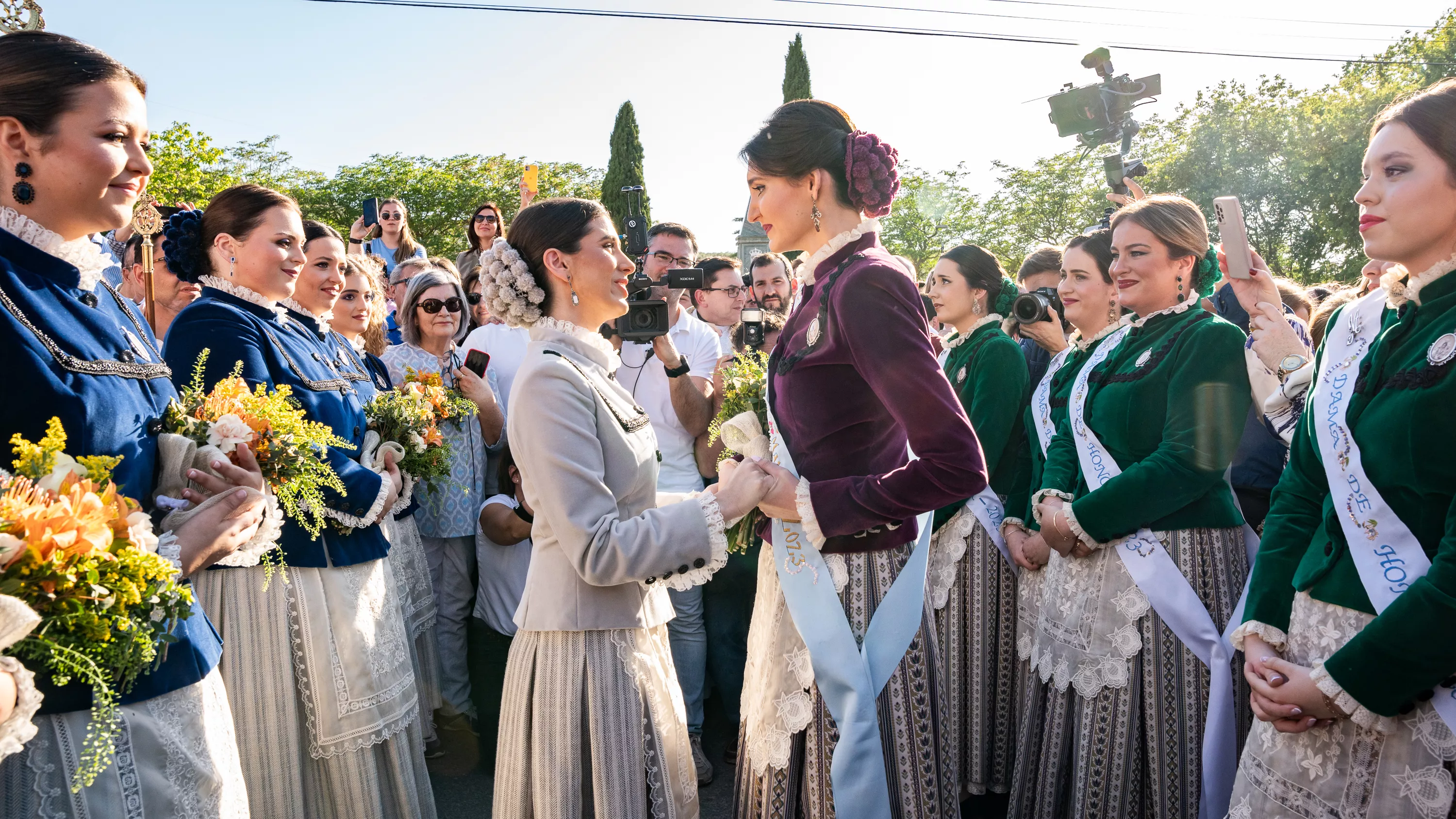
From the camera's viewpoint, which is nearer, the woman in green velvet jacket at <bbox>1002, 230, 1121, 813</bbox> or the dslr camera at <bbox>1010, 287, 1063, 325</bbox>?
the woman in green velvet jacket at <bbox>1002, 230, 1121, 813</bbox>

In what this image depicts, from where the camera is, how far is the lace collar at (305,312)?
3438 mm

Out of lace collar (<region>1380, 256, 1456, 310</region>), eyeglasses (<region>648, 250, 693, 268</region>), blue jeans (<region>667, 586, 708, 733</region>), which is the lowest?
blue jeans (<region>667, 586, 708, 733</region>)

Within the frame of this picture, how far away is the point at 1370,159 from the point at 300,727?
3464 mm

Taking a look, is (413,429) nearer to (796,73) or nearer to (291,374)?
(291,374)

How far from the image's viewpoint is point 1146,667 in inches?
117

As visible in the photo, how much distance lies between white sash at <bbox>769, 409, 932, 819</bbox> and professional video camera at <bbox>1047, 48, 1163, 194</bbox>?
17.4 ft

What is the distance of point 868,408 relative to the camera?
7.14 feet

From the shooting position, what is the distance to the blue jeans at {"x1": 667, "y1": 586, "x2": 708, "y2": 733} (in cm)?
438

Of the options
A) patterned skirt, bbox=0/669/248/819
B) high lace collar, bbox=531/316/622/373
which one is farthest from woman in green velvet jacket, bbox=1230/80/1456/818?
patterned skirt, bbox=0/669/248/819

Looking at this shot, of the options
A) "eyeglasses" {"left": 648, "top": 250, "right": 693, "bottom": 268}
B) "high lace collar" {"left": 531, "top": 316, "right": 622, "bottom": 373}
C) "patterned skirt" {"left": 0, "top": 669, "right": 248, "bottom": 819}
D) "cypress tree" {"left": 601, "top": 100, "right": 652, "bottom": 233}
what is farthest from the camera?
"cypress tree" {"left": 601, "top": 100, "right": 652, "bottom": 233}

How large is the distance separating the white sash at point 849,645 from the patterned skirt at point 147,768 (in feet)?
4.39

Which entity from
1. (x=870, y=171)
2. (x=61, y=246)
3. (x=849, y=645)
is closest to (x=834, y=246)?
(x=870, y=171)

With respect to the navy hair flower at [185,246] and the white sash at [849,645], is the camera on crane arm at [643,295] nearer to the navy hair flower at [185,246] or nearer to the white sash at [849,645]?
the white sash at [849,645]

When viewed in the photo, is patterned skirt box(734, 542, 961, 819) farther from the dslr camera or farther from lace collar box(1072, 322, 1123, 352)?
the dslr camera
